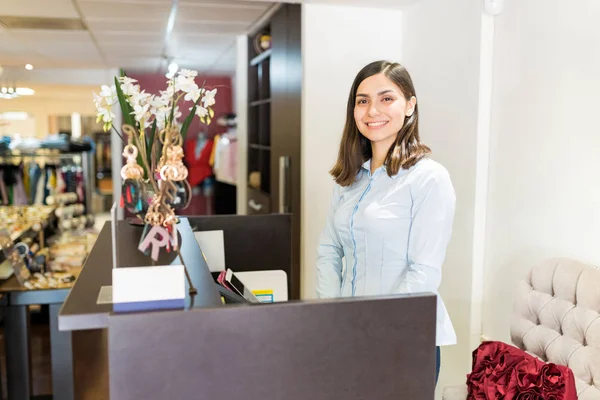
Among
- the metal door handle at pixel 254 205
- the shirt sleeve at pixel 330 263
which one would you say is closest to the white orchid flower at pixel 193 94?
the shirt sleeve at pixel 330 263

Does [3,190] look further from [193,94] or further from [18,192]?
[193,94]

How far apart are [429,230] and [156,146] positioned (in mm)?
781

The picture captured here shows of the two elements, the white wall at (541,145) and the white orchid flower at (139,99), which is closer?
the white orchid flower at (139,99)

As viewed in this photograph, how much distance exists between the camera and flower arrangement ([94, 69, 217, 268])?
1.28m

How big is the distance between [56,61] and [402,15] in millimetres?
4382

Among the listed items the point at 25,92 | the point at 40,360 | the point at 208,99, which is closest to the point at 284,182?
the point at 40,360

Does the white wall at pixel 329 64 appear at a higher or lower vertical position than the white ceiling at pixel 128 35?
lower

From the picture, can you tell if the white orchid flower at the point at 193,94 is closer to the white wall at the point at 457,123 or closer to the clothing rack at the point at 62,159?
the white wall at the point at 457,123

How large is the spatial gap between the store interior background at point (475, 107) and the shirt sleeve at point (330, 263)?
0.97 meters

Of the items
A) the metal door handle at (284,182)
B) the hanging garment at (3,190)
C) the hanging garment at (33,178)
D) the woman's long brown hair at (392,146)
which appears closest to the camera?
the woman's long brown hair at (392,146)

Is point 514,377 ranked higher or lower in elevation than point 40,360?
higher

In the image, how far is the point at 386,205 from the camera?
179 centimetres

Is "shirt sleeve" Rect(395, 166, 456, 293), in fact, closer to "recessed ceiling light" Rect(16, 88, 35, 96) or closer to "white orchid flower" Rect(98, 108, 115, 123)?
"white orchid flower" Rect(98, 108, 115, 123)

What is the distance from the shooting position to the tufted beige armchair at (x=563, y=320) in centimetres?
193
